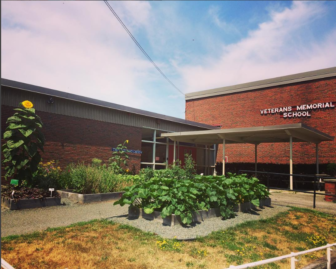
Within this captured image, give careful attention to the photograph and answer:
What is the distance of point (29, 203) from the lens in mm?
7410

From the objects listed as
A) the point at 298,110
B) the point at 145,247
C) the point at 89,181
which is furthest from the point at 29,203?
the point at 298,110

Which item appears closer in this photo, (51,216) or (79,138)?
(51,216)

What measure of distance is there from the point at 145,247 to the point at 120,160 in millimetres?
10275

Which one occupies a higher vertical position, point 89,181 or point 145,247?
point 89,181

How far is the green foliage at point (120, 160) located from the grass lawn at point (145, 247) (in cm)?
802

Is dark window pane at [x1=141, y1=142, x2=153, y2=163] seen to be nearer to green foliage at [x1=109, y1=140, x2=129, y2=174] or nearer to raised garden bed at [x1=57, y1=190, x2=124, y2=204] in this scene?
green foliage at [x1=109, y1=140, x2=129, y2=174]

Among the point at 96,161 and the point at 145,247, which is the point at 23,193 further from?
the point at 96,161

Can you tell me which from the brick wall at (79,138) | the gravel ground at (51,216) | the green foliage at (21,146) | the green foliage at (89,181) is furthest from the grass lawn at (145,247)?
the brick wall at (79,138)

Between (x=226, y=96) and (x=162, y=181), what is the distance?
18.5 m

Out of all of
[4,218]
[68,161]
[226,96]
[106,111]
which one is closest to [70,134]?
[68,161]

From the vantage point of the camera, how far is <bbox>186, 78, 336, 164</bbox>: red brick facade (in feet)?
59.2

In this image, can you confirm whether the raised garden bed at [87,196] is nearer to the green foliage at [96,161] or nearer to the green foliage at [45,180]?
the green foliage at [45,180]

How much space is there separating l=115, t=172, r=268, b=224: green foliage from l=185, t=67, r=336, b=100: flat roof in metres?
14.5

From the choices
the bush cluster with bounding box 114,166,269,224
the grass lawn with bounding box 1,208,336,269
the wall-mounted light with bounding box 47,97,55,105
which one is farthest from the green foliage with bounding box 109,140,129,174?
the grass lawn with bounding box 1,208,336,269
